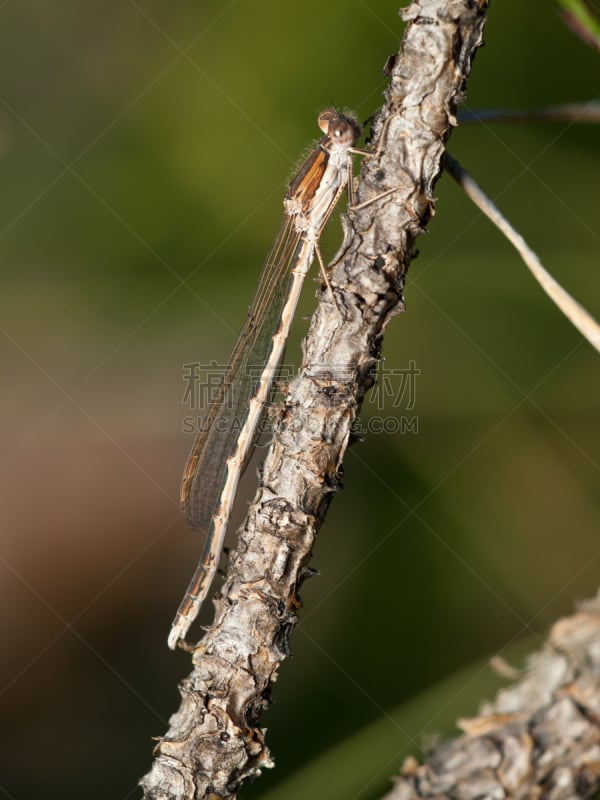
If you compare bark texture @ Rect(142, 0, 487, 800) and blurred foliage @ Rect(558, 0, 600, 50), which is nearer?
blurred foliage @ Rect(558, 0, 600, 50)

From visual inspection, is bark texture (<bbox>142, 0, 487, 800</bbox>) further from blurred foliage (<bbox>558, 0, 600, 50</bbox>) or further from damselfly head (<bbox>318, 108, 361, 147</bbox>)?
damselfly head (<bbox>318, 108, 361, 147</bbox>)

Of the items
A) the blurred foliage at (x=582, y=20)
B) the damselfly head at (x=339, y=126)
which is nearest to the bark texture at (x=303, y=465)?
Result: the blurred foliage at (x=582, y=20)

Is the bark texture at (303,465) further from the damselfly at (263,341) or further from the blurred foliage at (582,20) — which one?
the damselfly at (263,341)

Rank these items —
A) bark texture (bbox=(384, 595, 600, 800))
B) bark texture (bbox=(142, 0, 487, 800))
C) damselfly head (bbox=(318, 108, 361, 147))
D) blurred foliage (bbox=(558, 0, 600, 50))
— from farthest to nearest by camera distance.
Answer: damselfly head (bbox=(318, 108, 361, 147))
bark texture (bbox=(384, 595, 600, 800))
bark texture (bbox=(142, 0, 487, 800))
blurred foliage (bbox=(558, 0, 600, 50))

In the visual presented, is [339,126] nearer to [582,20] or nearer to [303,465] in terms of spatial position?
[582,20]

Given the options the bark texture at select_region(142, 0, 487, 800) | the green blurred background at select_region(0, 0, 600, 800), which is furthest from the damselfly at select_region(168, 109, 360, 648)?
the bark texture at select_region(142, 0, 487, 800)

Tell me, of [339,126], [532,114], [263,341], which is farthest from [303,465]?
[339,126]

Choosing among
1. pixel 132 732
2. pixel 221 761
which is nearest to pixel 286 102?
pixel 221 761

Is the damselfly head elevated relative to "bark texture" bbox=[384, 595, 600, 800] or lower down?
elevated

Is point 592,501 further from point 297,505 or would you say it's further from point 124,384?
point 124,384
